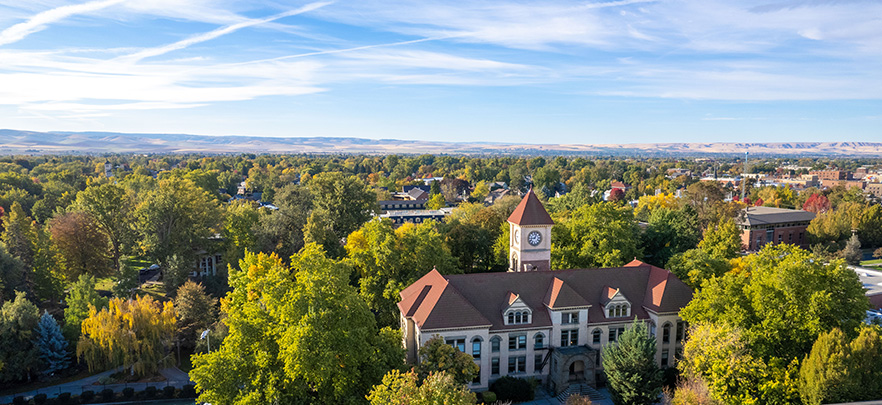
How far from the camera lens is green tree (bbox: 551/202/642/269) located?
54.7 m

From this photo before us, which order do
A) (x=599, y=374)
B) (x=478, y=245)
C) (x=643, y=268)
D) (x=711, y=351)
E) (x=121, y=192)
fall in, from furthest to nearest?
1. (x=121, y=192)
2. (x=478, y=245)
3. (x=643, y=268)
4. (x=599, y=374)
5. (x=711, y=351)

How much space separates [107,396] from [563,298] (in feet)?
125

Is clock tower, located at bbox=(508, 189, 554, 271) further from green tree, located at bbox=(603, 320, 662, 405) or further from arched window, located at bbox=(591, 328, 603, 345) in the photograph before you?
green tree, located at bbox=(603, 320, 662, 405)

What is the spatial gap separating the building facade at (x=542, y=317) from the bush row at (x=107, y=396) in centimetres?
1949

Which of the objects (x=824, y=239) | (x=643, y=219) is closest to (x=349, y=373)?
(x=643, y=219)

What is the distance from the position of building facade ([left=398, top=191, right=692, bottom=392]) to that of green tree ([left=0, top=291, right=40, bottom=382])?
3128 centimetres

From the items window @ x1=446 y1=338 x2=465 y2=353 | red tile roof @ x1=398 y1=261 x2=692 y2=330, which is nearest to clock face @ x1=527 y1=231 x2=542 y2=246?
red tile roof @ x1=398 y1=261 x2=692 y2=330

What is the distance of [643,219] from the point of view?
354 feet

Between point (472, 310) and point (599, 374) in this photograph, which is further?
point (599, 374)

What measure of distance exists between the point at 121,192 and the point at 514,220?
5486 centimetres

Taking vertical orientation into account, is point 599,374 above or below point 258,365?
below

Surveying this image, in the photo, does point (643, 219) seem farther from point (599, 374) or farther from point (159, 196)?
point (159, 196)

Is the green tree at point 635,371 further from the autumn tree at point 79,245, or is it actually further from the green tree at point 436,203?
the green tree at point 436,203

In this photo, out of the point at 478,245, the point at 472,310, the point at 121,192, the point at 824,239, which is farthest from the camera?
the point at 824,239
